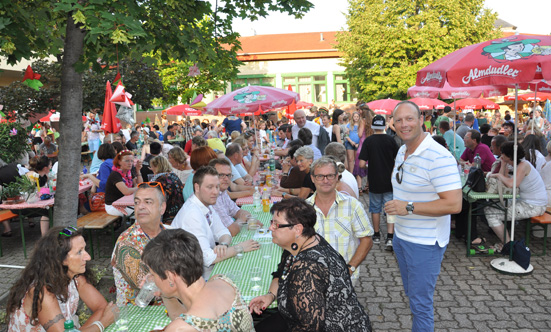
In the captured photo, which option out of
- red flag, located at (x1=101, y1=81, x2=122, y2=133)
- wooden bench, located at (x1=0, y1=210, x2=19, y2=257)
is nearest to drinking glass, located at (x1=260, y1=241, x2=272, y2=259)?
red flag, located at (x1=101, y1=81, x2=122, y2=133)

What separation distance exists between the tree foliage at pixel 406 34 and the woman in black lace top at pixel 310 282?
2421 centimetres

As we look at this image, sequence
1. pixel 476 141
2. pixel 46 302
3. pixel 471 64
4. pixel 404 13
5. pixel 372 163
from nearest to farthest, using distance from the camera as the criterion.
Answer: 1. pixel 46 302
2. pixel 471 64
3. pixel 372 163
4. pixel 476 141
5. pixel 404 13

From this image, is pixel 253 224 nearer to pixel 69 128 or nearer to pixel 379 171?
pixel 69 128

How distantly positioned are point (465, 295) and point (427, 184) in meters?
2.59

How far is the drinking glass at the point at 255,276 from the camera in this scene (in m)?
3.20

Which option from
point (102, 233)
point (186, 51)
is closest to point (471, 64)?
point (186, 51)

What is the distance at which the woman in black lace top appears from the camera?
2.37m

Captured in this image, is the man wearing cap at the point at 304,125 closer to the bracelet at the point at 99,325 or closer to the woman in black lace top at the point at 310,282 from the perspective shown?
the woman in black lace top at the point at 310,282

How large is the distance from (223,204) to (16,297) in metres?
2.64

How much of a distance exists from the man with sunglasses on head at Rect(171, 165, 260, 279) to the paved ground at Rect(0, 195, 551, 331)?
1769 mm

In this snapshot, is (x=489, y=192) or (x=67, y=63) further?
(x=489, y=192)

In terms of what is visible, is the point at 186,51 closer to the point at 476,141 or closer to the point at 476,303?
the point at 476,303

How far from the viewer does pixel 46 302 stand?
2.70 metres

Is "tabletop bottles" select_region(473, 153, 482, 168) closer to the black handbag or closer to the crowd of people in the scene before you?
the black handbag
